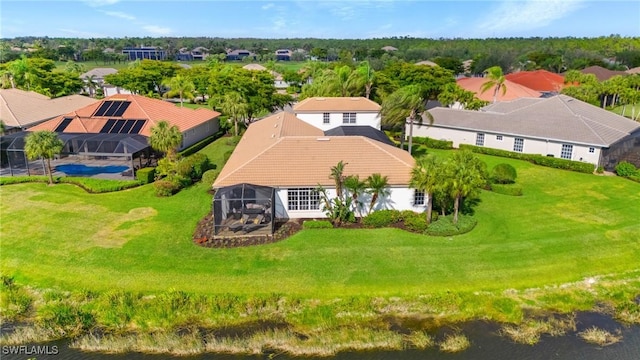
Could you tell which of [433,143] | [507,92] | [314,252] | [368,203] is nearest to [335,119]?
[433,143]

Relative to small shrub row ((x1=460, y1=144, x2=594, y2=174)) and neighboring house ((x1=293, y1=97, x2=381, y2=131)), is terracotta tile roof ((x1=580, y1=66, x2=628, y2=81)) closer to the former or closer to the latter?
small shrub row ((x1=460, y1=144, x2=594, y2=174))

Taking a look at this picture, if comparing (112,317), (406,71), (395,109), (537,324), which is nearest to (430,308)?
(537,324)

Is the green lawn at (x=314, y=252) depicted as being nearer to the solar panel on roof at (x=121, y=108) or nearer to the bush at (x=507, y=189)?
the bush at (x=507, y=189)

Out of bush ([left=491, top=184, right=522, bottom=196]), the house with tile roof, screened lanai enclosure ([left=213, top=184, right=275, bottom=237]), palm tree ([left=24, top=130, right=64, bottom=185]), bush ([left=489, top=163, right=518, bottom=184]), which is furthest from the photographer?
the house with tile roof

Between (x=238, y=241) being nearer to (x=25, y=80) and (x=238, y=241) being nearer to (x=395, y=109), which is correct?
(x=395, y=109)

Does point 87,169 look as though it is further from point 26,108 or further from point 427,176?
point 427,176

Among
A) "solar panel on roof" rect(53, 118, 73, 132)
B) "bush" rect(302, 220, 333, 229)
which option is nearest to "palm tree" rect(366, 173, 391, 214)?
"bush" rect(302, 220, 333, 229)

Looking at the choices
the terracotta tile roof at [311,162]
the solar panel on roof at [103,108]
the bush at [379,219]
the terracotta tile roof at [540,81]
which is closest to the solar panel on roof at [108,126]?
the solar panel on roof at [103,108]
